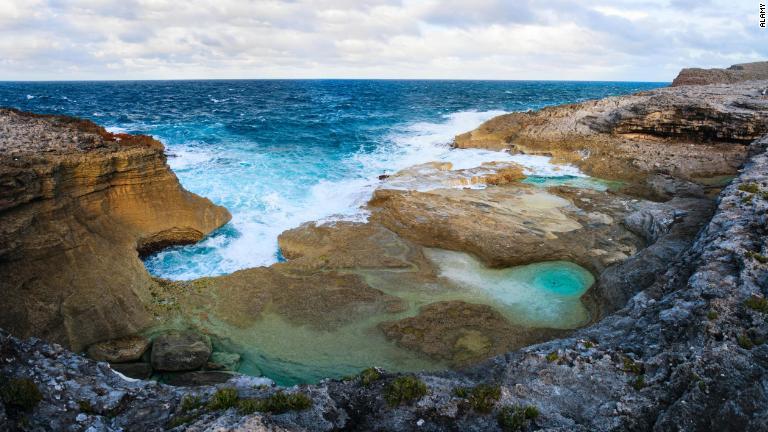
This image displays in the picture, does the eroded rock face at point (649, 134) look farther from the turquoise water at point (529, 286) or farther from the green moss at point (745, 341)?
the green moss at point (745, 341)

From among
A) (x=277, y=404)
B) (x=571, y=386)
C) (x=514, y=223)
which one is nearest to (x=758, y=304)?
(x=571, y=386)

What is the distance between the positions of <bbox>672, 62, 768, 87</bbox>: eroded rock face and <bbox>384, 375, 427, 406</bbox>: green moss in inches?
2466

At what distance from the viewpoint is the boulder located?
10578 millimetres

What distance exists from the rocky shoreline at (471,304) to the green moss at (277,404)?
2.0 inches

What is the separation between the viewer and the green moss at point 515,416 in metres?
6.13

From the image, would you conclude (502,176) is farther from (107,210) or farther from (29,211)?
(29,211)

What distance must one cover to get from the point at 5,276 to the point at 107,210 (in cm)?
372

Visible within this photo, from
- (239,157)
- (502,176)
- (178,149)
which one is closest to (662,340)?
(502,176)

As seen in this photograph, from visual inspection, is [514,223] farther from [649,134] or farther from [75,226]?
[649,134]

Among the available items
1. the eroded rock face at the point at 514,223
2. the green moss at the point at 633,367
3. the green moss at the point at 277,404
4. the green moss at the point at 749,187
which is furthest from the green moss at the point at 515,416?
the green moss at the point at 749,187

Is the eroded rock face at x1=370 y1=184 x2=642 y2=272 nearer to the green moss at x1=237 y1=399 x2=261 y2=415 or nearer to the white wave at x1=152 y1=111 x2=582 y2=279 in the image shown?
the white wave at x1=152 y1=111 x2=582 y2=279

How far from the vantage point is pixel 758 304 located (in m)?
7.39

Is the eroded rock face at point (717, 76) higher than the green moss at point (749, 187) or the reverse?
higher

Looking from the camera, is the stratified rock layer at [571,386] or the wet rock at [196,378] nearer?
the stratified rock layer at [571,386]
